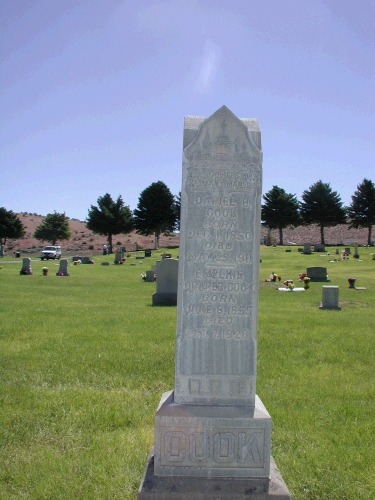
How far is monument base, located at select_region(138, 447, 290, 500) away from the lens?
12.1 ft

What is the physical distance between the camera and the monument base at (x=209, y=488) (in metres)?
3.68

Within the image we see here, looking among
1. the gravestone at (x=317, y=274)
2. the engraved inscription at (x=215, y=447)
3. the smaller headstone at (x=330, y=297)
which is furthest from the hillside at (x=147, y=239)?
the engraved inscription at (x=215, y=447)

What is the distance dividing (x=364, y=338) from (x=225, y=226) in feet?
22.4

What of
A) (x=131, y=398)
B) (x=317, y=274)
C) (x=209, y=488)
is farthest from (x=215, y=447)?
(x=317, y=274)

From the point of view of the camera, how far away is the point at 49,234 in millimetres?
74688

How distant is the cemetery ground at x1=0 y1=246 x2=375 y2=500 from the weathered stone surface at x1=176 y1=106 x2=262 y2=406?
1.04 m

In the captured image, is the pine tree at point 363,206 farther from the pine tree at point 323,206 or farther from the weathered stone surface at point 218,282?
the weathered stone surface at point 218,282

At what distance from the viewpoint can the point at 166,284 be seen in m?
15.7

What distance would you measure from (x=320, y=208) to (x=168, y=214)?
76.9 ft

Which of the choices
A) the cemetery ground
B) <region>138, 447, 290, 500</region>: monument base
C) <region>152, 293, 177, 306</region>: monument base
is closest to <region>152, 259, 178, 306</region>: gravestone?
<region>152, 293, 177, 306</region>: monument base

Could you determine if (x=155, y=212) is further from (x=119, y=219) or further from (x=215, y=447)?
(x=215, y=447)

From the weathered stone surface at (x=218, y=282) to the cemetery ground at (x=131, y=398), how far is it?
1039mm

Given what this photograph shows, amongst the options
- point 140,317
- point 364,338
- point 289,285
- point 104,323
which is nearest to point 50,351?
point 104,323

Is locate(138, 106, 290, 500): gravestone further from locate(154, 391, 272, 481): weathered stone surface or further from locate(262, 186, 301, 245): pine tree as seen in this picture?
locate(262, 186, 301, 245): pine tree
